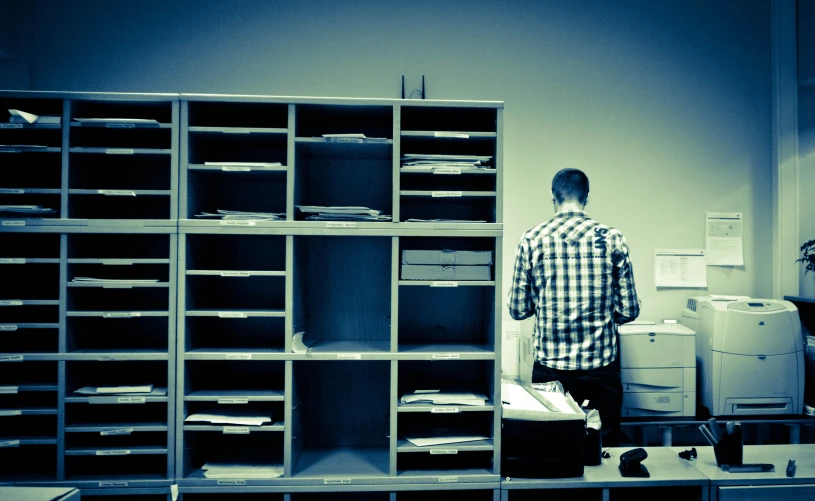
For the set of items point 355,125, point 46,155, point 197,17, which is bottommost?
point 46,155

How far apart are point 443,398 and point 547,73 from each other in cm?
225

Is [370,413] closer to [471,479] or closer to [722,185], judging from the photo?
[471,479]

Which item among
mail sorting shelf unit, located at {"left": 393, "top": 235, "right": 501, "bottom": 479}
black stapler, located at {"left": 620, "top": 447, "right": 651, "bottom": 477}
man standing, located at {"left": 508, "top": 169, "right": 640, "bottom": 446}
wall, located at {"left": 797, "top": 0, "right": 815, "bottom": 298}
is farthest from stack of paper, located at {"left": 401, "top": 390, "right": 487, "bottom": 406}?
wall, located at {"left": 797, "top": 0, "right": 815, "bottom": 298}

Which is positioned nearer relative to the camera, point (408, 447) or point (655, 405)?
point (408, 447)

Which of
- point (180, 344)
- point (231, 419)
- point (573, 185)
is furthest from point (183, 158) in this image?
point (573, 185)

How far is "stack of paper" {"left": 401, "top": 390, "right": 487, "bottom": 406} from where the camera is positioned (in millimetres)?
2135

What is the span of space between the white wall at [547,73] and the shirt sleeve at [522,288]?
2.55 ft

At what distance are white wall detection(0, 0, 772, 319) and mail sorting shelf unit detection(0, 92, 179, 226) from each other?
845 millimetres

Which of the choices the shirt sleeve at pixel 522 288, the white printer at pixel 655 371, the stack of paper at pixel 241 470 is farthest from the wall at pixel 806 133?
the stack of paper at pixel 241 470

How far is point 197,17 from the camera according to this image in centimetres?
312

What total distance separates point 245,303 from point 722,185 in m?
3.14

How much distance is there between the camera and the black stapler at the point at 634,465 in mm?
1956

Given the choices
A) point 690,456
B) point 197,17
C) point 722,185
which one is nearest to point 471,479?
point 690,456

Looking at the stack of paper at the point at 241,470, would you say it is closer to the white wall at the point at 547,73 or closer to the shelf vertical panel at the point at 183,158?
the shelf vertical panel at the point at 183,158
